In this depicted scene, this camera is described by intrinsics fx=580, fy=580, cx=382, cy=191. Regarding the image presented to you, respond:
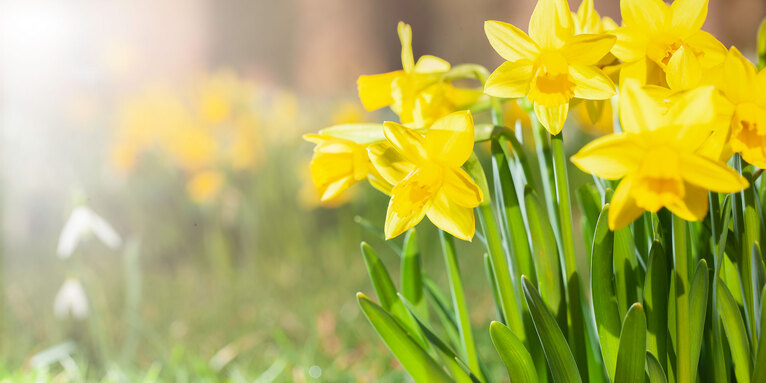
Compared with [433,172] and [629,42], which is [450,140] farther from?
[629,42]

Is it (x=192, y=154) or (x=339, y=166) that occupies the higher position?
(x=339, y=166)

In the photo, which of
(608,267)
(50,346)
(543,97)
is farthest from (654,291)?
(50,346)

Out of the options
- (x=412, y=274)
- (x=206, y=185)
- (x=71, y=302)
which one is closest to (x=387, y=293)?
(x=412, y=274)

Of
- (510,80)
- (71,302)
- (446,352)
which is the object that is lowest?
(71,302)

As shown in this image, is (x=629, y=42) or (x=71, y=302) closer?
(x=629, y=42)

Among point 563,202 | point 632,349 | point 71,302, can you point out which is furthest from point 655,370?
point 71,302

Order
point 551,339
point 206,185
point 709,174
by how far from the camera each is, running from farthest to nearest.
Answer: point 206,185
point 551,339
point 709,174

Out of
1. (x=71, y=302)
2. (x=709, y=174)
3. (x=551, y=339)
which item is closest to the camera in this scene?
(x=709, y=174)
